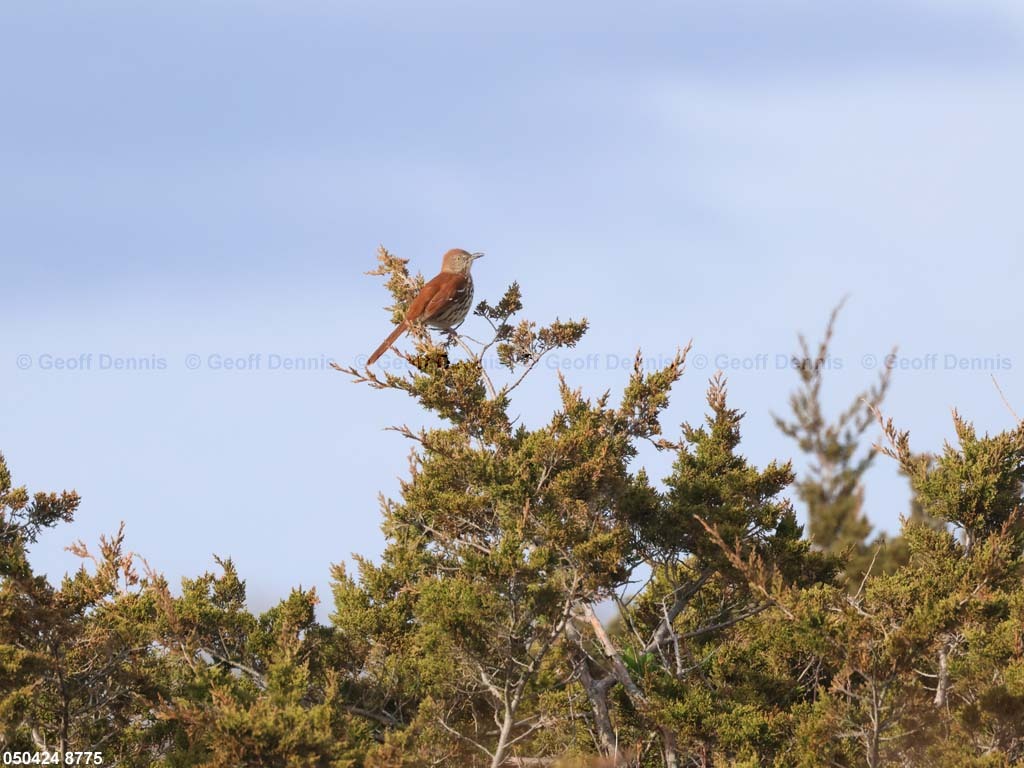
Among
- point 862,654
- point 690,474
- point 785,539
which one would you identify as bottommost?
point 862,654

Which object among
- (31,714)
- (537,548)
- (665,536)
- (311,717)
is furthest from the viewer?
(665,536)

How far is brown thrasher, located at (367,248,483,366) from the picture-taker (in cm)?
1169

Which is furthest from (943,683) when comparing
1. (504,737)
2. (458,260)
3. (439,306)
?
(458,260)

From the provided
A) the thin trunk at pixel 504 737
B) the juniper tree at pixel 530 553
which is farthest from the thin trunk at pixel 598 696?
the thin trunk at pixel 504 737

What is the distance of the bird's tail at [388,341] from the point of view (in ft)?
39.0

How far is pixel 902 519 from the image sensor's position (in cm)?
1098

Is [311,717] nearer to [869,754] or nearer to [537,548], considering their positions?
[537,548]

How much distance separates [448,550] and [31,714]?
3703 millimetres

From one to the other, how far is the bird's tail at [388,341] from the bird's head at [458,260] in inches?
79.6

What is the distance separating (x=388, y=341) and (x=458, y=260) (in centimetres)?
241

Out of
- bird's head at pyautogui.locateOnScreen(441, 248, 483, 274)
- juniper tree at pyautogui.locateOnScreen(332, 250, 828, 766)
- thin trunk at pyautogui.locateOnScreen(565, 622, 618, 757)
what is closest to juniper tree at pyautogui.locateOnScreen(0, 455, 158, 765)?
juniper tree at pyautogui.locateOnScreen(332, 250, 828, 766)

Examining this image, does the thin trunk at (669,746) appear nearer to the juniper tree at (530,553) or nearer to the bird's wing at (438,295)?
the juniper tree at (530,553)

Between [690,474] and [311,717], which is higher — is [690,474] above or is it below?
above

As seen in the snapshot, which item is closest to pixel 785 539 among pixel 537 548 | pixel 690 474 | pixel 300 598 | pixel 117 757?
pixel 690 474
